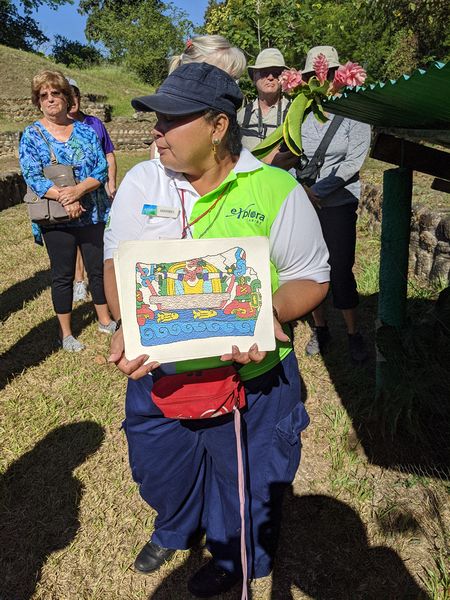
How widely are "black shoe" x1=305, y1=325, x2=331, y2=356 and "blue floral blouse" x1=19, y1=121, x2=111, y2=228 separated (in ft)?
6.01

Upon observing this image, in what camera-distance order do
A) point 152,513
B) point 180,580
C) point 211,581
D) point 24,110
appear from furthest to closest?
1. point 24,110
2. point 152,513
3. point 180,580
4. point 211,581

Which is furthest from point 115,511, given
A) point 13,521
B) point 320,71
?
point 320,71

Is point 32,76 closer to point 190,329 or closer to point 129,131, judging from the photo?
point 129,131

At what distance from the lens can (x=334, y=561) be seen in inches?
87.9

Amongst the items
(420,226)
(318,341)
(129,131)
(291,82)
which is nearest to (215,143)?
(291,82)

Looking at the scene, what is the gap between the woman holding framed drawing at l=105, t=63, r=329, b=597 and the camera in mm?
1431

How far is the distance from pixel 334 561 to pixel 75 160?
3.05 meters

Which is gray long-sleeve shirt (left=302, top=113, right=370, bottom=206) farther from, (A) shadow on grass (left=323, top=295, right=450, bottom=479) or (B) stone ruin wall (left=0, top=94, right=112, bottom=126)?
(B) stone ruin wall (left=0, top=94, right=112, bottom=126)

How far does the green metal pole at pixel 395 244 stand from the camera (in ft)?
7.93

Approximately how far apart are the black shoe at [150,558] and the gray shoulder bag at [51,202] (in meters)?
2.27

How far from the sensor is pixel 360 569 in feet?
7.18

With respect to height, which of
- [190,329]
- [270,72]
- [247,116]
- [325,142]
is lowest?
[190,329]

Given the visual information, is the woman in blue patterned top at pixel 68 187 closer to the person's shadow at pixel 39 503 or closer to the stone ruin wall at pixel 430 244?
the person's shadow at pixel 39 503

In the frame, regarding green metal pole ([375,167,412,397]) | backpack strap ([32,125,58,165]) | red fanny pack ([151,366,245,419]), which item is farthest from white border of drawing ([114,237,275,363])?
backpack strap ([32,125,58,165])
